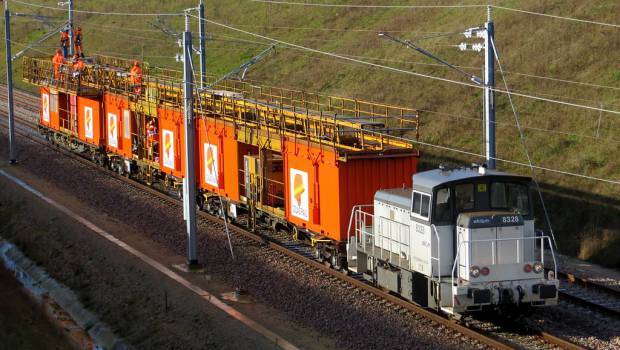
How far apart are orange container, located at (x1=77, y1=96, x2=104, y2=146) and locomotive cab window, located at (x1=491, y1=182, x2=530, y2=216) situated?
2582 cm

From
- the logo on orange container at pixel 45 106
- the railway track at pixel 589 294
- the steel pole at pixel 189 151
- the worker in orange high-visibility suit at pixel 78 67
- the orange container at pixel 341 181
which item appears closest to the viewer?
the railway track at pixel 589 294

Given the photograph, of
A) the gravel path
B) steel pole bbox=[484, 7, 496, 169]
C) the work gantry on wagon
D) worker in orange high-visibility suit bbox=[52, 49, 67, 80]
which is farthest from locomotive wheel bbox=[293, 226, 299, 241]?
worker in orange high-visibility suit bbox=[52, 49, 67, 80]

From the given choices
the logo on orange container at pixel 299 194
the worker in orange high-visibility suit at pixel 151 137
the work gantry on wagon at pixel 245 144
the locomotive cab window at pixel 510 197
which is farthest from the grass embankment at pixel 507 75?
the worker in orange high-visibility suit at pixel 151 137

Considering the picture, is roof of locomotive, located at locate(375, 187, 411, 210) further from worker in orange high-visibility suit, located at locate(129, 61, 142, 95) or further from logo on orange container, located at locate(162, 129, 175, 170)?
worker in orange high-visibility suit, located at locate(129, 61, 142, 95)

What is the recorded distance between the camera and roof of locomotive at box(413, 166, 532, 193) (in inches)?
756

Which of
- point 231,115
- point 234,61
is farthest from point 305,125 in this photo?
point 234,61

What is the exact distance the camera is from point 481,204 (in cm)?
1938

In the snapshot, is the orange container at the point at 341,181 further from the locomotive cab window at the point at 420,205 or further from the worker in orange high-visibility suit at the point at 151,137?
the worker in orange high-visibility suit at the point at 151,137

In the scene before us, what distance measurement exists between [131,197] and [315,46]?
31.1 m

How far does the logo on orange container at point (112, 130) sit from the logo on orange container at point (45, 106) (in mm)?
8414

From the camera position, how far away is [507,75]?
145ft

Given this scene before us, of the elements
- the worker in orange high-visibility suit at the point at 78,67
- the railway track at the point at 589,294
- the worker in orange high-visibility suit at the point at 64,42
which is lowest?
the railway track at the point at 589,294

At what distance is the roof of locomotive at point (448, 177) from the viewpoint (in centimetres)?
1920

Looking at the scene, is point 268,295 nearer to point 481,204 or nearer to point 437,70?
point 481,204
